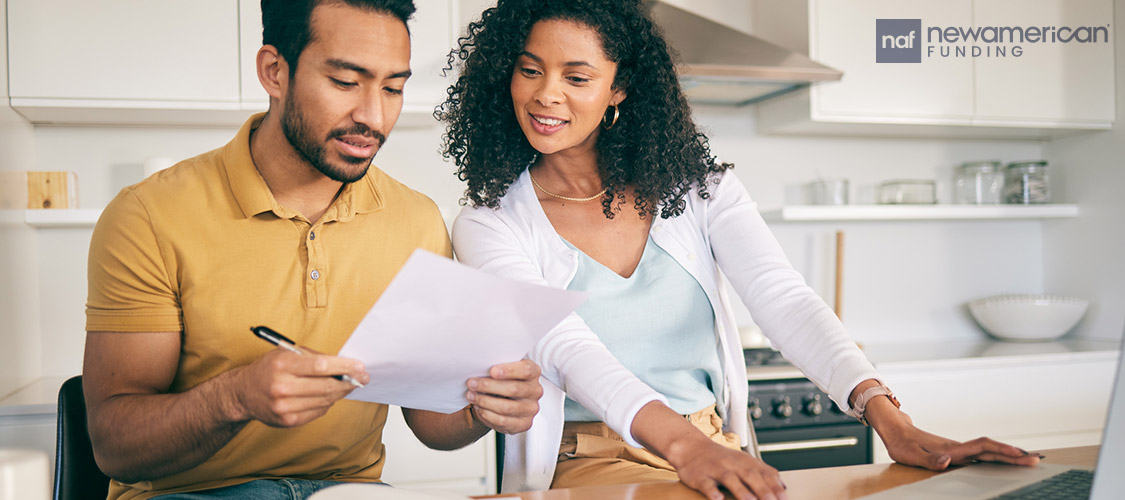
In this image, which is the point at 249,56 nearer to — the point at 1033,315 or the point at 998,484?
the point at 998,484

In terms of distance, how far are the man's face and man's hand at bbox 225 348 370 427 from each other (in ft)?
1.38

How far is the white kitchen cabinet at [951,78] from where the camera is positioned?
2.65m

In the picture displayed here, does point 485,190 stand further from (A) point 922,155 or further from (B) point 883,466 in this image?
(A) point 922,155

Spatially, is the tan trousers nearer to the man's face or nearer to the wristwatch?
the wristwatch

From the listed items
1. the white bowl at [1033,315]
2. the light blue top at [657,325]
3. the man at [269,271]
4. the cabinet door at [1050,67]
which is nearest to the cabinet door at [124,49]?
the man at [269,271]

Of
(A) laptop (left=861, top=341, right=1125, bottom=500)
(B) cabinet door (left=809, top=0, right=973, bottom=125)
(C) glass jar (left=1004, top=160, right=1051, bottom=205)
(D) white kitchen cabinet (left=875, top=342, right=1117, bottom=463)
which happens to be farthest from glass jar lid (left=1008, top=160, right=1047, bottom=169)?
(A) laptop (left=861, top=341, right=1125, bottom=500)

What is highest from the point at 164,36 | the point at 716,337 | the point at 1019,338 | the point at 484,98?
the point at 164,36

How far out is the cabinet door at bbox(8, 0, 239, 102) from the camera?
84.0 inches

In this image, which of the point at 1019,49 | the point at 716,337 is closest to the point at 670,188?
the point at 716,337

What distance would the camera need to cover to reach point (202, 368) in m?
1.13

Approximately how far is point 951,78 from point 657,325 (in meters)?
1.94

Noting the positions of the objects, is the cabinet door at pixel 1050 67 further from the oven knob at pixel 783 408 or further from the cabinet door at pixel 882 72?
the oven knob at pixel 783 408

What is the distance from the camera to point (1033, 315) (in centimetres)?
292

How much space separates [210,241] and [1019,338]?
2.84m
